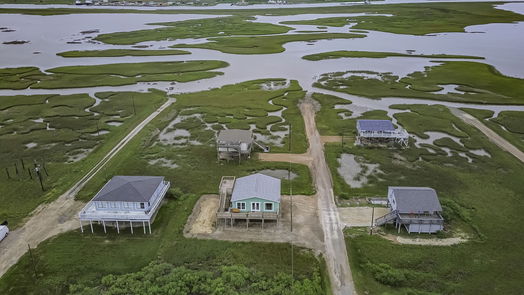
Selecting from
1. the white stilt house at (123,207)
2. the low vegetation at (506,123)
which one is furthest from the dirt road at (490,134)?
the white stilt house at (123,207)

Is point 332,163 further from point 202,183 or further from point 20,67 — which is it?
point 20,67

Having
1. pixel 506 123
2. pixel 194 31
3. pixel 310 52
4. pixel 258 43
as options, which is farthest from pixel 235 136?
pixel 194 31

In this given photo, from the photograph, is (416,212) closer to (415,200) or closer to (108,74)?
(415,200)

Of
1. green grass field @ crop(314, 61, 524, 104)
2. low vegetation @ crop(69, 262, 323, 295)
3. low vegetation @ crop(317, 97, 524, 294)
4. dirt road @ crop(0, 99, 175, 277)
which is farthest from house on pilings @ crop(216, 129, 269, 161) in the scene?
green grass field @ crop(314, 61, 524, 104)

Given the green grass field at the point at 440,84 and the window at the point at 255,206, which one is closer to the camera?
the window at the point at 255,206

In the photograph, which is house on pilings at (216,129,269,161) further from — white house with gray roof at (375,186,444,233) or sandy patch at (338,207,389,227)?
white house with gray roof at (375,186,444,233)

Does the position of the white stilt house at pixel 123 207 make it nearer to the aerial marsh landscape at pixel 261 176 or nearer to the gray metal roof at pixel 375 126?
the aerial marsh landscape at pixel 261 176
